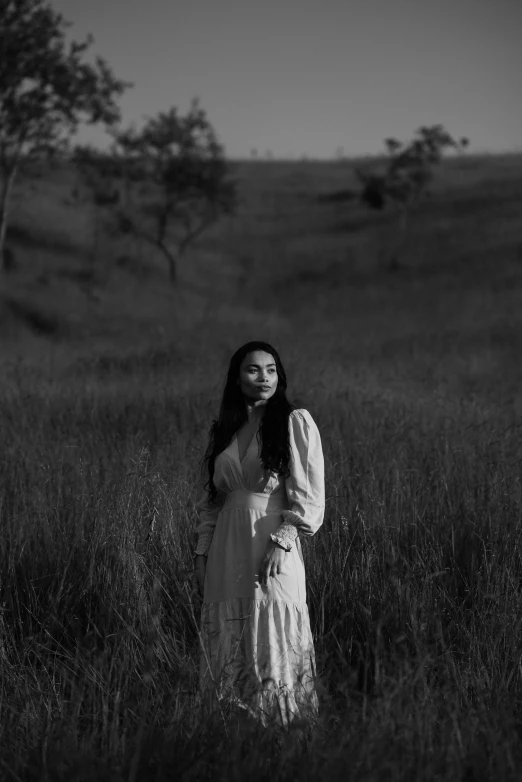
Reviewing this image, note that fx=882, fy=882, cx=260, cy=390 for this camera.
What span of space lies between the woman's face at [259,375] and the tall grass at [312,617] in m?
1.03

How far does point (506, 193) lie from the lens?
51406 millimetres

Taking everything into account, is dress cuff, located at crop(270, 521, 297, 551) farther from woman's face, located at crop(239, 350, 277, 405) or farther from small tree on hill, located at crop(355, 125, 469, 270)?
small tree on hill, located at crop(355, 125, 469, 270)

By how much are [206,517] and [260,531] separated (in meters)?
0.37

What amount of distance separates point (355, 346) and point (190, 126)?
63.0 ft

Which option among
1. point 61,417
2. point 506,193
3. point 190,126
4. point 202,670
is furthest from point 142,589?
point 506,193

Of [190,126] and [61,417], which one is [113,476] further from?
[190,126]

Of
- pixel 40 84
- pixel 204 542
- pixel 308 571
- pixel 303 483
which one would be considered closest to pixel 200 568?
pixel 204 542

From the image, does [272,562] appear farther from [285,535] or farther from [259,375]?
[259,375]

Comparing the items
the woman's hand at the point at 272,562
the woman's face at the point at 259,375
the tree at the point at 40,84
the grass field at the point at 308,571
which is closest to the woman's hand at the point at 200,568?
the grass field at the point at 308,571

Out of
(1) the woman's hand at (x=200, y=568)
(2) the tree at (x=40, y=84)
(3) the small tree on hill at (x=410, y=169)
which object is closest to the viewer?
(1) the woman's hand at (x=200, y=568)

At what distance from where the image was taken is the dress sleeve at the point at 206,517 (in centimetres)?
387

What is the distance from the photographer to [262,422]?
372 cm

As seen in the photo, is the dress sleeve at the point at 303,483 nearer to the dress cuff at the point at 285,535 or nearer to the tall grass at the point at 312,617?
the dress cuff at the point at 285,535

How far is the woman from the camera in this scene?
11.6ft
